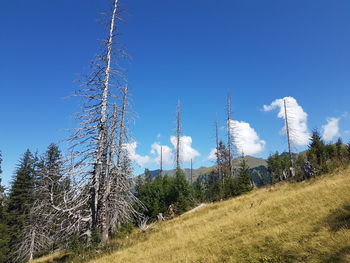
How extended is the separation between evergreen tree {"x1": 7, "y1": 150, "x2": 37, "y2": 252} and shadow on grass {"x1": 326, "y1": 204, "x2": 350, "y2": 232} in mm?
29417

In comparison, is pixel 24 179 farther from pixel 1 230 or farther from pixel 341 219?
pixel 341 219

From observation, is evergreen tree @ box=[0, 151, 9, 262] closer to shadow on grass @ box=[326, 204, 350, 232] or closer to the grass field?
the grass field

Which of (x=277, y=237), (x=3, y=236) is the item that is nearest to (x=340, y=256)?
(x=277, y=237)

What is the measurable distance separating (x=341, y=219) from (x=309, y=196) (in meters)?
3.76

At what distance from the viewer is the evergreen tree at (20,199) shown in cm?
2905

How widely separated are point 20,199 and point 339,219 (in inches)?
1391

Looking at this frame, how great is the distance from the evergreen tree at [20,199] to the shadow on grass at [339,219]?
2942 centimetres

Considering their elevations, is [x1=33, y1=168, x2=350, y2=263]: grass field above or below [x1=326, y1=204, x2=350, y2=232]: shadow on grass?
below

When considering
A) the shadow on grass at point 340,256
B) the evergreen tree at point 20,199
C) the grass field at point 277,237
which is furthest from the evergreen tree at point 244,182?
the evergreen tree at point 20,199

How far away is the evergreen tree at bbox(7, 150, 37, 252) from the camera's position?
2905cm

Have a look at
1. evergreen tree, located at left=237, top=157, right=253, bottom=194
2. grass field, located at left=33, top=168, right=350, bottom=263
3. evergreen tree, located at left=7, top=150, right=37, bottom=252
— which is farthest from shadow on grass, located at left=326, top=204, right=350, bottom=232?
evergreen tree, located at left=7, top=150, right=37, bottom=252

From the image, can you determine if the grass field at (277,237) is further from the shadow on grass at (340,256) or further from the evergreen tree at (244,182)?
the evergreen tree at (244,182)

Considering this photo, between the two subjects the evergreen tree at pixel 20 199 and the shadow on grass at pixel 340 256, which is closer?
the shadow on grass at pixel 340 256

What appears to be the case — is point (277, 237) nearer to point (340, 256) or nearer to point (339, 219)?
point (339, 219)
